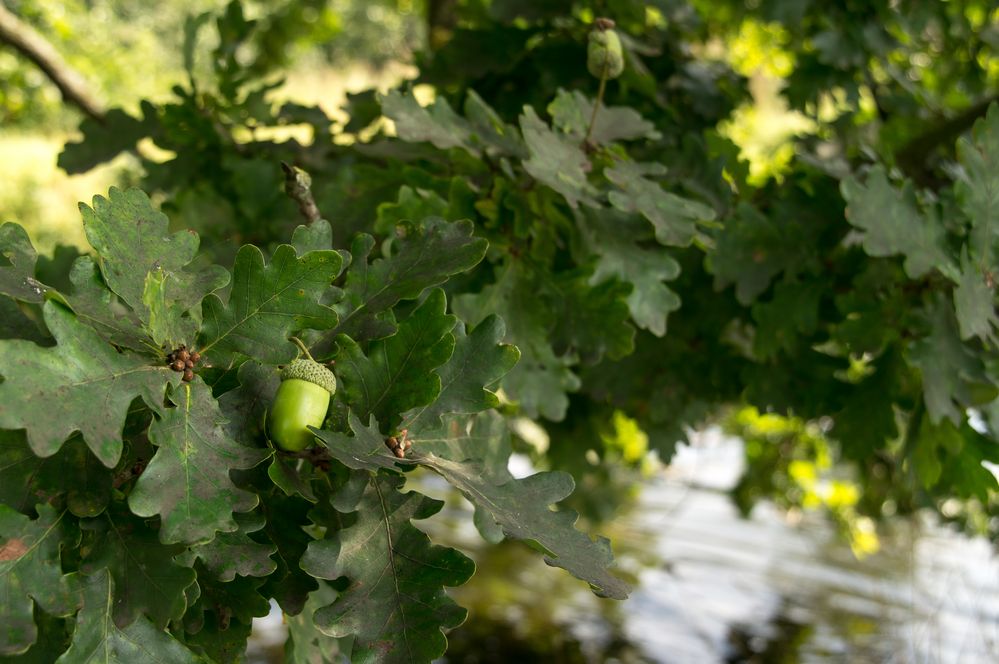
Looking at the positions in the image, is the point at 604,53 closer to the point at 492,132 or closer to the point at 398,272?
the point at 492,132

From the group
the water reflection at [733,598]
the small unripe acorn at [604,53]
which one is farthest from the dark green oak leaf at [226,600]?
the water reflection at [733,598]

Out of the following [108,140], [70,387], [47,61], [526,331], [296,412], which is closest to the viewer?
[70,387]

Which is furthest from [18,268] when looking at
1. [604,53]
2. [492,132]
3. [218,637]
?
[604,53]

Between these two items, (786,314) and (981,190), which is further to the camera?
(786,314)

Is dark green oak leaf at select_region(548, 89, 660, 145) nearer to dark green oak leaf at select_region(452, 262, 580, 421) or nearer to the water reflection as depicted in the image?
dark green oak leaf at select_region(452, 262, 580, 421)

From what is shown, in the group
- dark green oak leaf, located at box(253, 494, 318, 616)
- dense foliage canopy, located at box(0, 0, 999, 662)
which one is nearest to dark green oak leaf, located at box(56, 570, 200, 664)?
dense foliage canopy, located at box(0, 0, 999, 662)

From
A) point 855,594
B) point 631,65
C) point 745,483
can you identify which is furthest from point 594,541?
point 855,594

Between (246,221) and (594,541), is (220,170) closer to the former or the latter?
(246,221)
